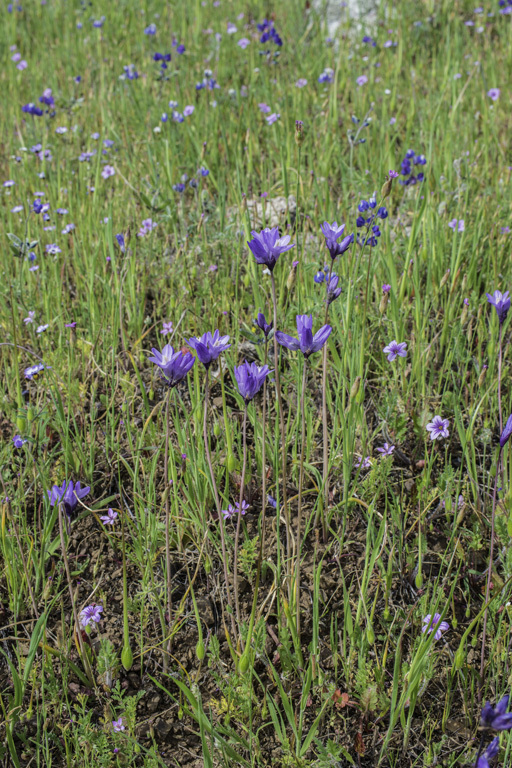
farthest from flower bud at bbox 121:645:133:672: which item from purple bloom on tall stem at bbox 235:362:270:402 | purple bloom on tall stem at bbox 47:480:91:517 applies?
purple bloom on tall stem at bbox 235:362:270:402

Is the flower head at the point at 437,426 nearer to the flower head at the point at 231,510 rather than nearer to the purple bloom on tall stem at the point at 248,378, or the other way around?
the flower head at the point at 231,510

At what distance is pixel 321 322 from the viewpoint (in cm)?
236

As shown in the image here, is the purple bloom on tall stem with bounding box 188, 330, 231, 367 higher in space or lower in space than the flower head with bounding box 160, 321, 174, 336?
higher

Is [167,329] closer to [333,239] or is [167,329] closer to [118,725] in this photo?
[333,239]

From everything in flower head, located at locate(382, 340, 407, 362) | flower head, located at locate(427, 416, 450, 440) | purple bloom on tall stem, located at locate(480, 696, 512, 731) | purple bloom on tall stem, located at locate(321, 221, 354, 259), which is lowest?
flower head, located at locate(427, 416, 450, 440)

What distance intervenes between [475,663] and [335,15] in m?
5.57

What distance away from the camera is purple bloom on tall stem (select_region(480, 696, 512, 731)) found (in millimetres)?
1000

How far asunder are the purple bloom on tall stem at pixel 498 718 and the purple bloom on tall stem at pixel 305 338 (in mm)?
799

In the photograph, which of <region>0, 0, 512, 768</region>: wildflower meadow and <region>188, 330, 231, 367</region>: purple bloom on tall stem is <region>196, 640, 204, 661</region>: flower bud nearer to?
<region>0, 0, 512, 768</region>: wildflower meadow

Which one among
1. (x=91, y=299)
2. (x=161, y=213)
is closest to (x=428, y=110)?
(x=161, y=213)

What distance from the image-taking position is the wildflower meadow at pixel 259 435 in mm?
1468

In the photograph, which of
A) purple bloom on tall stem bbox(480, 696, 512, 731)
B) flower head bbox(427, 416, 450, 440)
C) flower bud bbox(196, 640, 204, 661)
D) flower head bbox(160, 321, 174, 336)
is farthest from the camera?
flower head bbox(160, 321, 174, 336)

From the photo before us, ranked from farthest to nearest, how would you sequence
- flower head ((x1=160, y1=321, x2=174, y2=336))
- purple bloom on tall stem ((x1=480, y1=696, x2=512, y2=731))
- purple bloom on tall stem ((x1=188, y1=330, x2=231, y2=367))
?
flower head ((x1=160, y1=321, x2=174, y2=336))
purple bloom on tall stem ((x1=188, y1=330, x2=231, y2=367))
purple bloom on tall stem ((x1=480, y1=696, x2=512, y2=731))

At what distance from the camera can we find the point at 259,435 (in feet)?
6.63
